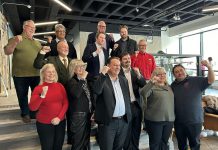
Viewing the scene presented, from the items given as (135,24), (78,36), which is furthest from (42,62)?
(135,24)

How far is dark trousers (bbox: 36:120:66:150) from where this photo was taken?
227 cm

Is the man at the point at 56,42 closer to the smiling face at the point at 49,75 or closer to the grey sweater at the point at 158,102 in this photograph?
the smiling face at the point at 49,75

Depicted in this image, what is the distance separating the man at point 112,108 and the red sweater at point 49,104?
Result: 40 cm

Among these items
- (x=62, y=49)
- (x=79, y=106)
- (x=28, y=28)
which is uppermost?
(x=28, y=28)

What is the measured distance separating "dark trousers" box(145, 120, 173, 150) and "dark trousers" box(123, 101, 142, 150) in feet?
0.48

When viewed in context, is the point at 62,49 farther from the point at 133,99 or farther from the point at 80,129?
the point at 133,99

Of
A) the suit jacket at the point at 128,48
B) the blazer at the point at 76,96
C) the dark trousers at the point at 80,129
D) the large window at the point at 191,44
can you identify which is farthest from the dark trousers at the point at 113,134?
the large window at the point at 191,44

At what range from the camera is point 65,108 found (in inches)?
93.3

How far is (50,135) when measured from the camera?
2295 mm

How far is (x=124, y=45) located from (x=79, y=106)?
55.7 inches

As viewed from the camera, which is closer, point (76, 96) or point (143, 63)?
point (76, 96)

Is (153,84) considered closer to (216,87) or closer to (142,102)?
→ (142,102)

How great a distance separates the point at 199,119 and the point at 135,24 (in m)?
8.25

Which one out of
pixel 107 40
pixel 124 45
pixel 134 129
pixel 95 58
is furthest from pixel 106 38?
pixel 134 129
